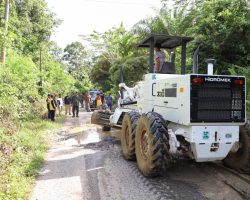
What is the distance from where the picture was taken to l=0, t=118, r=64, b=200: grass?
569 centimetres

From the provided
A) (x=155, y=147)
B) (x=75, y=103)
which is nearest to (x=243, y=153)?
(x=155, y=147)

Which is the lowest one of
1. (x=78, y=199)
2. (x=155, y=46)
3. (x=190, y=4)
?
(x=78, y=199)

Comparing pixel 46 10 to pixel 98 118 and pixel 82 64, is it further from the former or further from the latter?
pixel 82 64

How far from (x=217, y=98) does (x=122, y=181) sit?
97.1 inches

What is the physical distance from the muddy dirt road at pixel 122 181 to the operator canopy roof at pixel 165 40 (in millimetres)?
3012

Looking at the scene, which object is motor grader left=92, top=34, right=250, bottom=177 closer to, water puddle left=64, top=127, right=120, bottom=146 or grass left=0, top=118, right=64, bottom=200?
grass left=0, top=118, right=64, bottom=200

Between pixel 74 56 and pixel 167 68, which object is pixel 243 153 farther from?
pixel 74 56

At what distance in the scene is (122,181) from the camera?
21.8 ft

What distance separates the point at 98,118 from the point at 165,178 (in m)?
6.84

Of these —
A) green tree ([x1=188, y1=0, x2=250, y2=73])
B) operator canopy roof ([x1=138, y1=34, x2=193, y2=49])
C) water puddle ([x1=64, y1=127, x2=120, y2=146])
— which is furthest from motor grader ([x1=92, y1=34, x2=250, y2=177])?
green tree ([x1=188, y1=0, x2=250, y2=73])

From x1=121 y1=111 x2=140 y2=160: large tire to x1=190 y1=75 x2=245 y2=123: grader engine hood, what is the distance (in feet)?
6.94

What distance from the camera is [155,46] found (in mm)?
8695

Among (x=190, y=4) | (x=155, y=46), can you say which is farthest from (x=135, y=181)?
(x=190, y=4)

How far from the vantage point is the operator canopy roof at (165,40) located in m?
8.19
